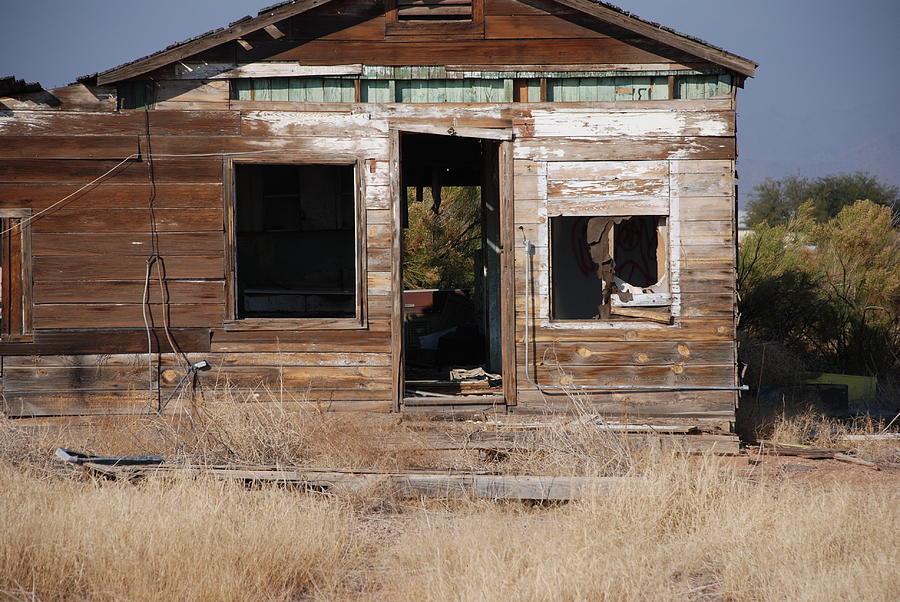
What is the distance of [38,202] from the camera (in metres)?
8.55

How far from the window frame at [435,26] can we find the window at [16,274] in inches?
159

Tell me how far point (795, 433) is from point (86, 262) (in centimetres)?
777

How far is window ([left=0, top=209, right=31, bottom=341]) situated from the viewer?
859cm

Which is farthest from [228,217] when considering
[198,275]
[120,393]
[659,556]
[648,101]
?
[659,556]

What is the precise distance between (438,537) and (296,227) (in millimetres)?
8957

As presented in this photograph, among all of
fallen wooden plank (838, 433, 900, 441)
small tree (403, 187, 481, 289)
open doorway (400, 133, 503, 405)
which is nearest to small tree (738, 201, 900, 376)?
fallen wooden plank (838, 433, 900, 441)

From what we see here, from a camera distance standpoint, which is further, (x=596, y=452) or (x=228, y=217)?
(x=228, y=217)

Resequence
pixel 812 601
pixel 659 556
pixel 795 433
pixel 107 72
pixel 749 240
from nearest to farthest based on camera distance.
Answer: pixel 812 601, pixel 659 556, pixel 107 72, pixel 795 433, pixel 749 240

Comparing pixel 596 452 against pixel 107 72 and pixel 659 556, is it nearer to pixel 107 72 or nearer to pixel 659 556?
pixel 659 556

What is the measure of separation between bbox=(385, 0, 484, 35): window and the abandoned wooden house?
0.02 meters

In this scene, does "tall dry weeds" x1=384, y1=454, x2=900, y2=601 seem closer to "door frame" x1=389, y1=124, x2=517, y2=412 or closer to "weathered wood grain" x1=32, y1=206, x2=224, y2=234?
"door frame" x1=389, y1=124, x2=517, y2=412

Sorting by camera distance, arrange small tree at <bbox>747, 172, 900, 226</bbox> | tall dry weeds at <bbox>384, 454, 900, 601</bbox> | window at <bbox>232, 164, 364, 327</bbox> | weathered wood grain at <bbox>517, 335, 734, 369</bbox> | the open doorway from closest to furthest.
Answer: tall dry weeds at <bbox>384, 454, 900, 601</bbox> → weathered wood grain at <bbox>517, 335, 734, 369</bbox> → the open doorway → window at <bbox>232, 164, 364, 327</bbox> → small tree at <bbox>747, 172, 900, 226</bbox>

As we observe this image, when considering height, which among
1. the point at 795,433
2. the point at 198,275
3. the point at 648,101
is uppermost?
the point at 648,101

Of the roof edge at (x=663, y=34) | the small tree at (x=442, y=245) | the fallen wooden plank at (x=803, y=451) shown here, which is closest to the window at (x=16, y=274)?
the roof edge at (x=663, y=34)
